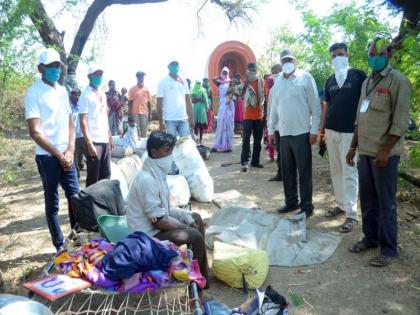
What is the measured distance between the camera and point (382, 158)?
3.23 meters

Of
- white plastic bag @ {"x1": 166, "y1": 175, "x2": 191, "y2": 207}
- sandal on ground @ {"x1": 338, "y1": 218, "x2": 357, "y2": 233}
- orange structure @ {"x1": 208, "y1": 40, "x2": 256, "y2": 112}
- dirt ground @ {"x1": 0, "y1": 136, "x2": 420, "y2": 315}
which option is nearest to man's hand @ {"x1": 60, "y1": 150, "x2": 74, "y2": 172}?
dirt ground @ {"x1": 0, "y1": 136, "x2": 420, "y2": 315}

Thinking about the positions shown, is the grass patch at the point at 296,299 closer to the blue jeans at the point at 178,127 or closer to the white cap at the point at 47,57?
the white cap at the point at 47,57

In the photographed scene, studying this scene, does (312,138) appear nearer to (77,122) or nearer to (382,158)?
(382,158)

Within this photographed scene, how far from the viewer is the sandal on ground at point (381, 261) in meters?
3.39

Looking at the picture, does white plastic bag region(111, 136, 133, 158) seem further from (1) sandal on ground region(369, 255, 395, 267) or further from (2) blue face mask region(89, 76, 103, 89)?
(1) sandal on ground region(369, 255, 395, 267)

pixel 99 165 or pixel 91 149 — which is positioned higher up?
pixel 91 149

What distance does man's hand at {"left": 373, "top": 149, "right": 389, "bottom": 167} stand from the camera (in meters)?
3.23

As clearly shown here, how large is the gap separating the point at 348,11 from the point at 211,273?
5726 millimetres

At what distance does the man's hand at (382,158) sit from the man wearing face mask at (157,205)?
160 cm

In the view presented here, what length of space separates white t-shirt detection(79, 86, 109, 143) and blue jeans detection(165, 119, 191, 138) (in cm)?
161

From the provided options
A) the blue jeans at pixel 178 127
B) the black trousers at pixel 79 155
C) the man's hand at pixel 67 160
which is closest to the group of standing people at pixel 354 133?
the blue jeans at pixel 178 127

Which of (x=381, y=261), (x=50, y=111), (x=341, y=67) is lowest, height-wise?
(x=381, y=261)

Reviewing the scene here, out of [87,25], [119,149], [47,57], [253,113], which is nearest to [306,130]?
[253,113]

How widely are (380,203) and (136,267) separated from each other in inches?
85.2
